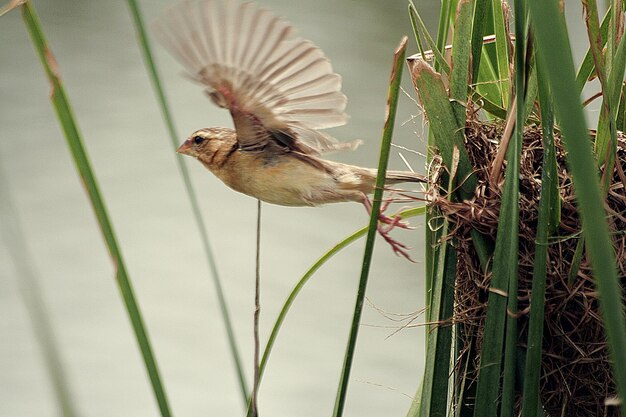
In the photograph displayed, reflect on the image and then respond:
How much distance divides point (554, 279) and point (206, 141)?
1.55ft

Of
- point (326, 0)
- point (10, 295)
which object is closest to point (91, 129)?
point (10, 295)

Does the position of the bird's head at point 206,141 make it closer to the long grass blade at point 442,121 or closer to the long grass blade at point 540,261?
the long grass blade at point 442,121

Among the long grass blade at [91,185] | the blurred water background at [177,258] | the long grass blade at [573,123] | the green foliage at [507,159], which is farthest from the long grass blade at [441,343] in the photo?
the blurred water background at [177,258]

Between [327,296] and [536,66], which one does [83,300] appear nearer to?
[327,296]

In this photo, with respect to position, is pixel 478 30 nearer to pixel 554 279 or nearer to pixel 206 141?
pixel 554 279

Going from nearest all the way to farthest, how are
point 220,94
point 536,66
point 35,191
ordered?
point 536,66, point 220,94, point 35,191

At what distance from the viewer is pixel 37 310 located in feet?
3.05

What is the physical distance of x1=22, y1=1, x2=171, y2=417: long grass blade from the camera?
736 millimetres

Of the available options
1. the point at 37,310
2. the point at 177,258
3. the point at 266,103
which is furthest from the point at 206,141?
the point at 177,258

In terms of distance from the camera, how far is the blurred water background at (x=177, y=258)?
2461 millimetres

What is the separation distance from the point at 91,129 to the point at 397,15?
1302 millimetres

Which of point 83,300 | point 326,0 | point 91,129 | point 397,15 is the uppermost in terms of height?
point 326,0

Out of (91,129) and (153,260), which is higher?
(91,129)

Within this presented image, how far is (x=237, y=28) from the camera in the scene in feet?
2.91
